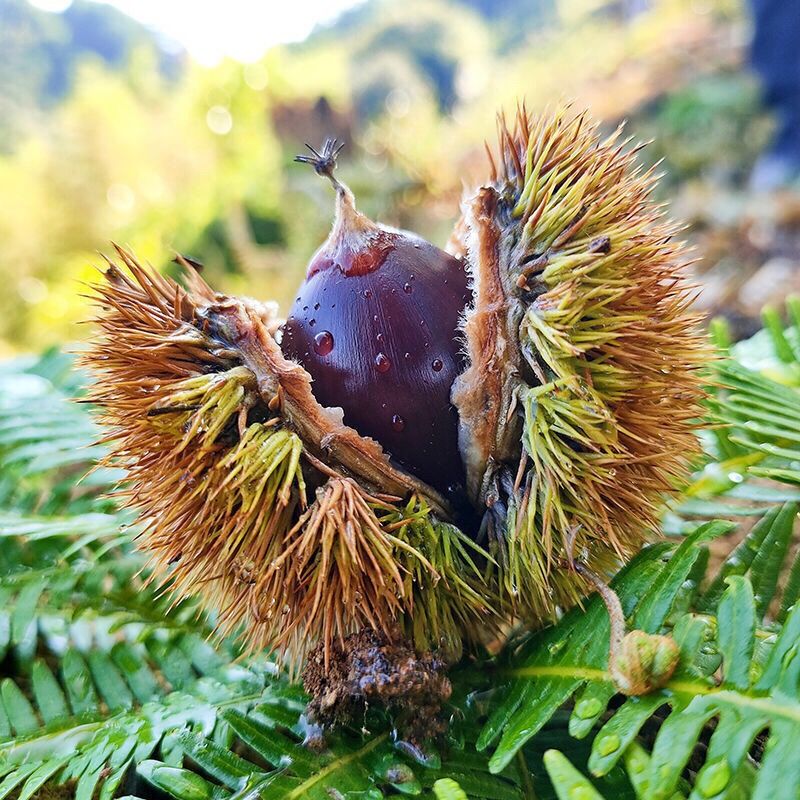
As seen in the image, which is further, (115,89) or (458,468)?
(115,89)

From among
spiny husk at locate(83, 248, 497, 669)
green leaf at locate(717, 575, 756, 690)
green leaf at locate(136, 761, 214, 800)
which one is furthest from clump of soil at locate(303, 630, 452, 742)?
green leaf at locate(717, 575, 756, 690)

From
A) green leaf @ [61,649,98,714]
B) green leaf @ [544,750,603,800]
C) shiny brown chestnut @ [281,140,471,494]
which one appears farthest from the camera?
green leaf @ [61,649,98,714]

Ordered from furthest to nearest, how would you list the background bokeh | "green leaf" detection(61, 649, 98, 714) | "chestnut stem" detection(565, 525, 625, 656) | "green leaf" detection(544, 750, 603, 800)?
the background bokeh → "green leaf" detection(61, 649, 98, 714) → "chestnut stem" detection(565, 525, 625, 656) → "green leaf" detection(544, 750, 603, 800)

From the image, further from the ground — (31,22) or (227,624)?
(31,22)

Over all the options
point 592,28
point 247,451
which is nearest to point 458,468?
point 247,451

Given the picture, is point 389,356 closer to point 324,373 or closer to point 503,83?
point 324,373

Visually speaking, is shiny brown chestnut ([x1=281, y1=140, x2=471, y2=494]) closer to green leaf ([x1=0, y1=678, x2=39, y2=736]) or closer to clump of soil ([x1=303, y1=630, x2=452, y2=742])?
clump of soil ([x1=303, y1=630, x2=452, y2=742])

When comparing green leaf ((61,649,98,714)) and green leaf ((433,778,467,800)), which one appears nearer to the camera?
green leaf ((433,778,467,800))

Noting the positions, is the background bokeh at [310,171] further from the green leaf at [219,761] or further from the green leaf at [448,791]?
the green leaf at [448,791]
